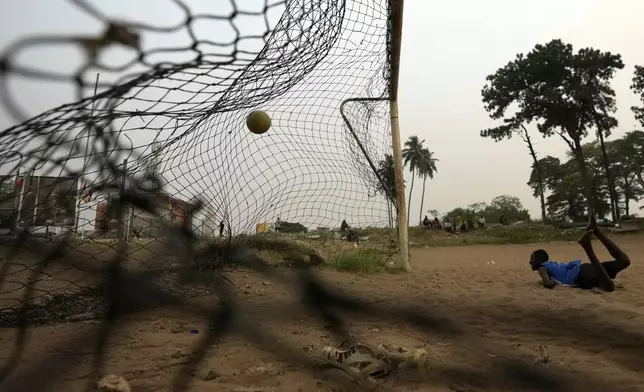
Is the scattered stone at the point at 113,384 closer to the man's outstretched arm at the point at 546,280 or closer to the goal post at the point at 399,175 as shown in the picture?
the man's outstretched arm at the point at 546,280

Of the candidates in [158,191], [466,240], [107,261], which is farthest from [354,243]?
[466,240]

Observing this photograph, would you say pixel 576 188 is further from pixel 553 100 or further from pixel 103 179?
pixel 103 179

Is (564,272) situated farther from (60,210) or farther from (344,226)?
(60,210)

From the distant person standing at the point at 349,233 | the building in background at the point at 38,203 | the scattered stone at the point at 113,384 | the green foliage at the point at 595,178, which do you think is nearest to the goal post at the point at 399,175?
the distant person standing at the point at 349,233

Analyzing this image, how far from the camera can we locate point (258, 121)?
12.5 feet

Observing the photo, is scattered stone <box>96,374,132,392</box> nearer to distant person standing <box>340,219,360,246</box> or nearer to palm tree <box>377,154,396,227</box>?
distant person standing <box>340,219,360,246</box>

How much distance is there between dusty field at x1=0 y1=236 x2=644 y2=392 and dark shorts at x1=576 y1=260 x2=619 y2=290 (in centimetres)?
46

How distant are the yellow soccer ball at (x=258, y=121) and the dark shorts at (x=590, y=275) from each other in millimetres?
3443

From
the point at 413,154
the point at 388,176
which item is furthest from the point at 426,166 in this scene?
the point at 388,176

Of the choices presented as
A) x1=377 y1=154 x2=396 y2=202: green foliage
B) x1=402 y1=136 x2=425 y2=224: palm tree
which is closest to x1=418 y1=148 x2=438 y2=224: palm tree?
x1=402 y1=136 x2=425 y2=224: palm tree

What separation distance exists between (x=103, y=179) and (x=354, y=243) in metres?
4.15

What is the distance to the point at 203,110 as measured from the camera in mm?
2848

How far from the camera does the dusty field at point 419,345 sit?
1.70m

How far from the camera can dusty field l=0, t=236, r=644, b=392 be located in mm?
1700
